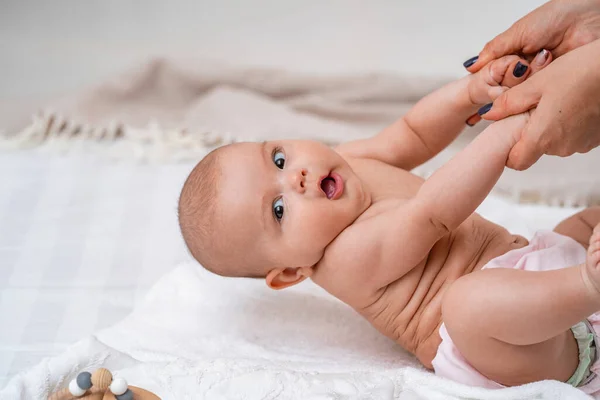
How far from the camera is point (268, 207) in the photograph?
144cm

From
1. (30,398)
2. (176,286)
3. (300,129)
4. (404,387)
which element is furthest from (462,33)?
(30,398)

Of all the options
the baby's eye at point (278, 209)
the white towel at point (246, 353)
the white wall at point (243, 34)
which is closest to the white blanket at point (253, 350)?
the white towel at point (246, 353)

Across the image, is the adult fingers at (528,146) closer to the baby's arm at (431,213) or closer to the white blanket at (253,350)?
the baby's arm at (431,213)

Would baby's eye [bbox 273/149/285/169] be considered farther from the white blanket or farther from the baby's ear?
the white blanket

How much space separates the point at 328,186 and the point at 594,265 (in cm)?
48

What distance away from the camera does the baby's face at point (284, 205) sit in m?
1.42

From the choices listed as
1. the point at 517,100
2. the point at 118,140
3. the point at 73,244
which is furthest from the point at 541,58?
the point at 118,140

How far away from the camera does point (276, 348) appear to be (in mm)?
1587

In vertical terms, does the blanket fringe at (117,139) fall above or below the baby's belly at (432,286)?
below

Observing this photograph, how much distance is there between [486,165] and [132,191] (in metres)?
1.02

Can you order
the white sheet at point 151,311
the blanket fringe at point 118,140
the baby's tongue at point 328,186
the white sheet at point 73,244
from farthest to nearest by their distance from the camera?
1. the blanket fringe at point 118,140
2. the white sheet at point 73,244
3. the baby's tongue at point 328,186
4. the white sheet at point 151,311

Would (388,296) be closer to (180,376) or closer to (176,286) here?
(180,376)

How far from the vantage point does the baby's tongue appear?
1459 millimetres

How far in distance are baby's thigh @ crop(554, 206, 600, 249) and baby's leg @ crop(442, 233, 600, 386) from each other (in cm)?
22
